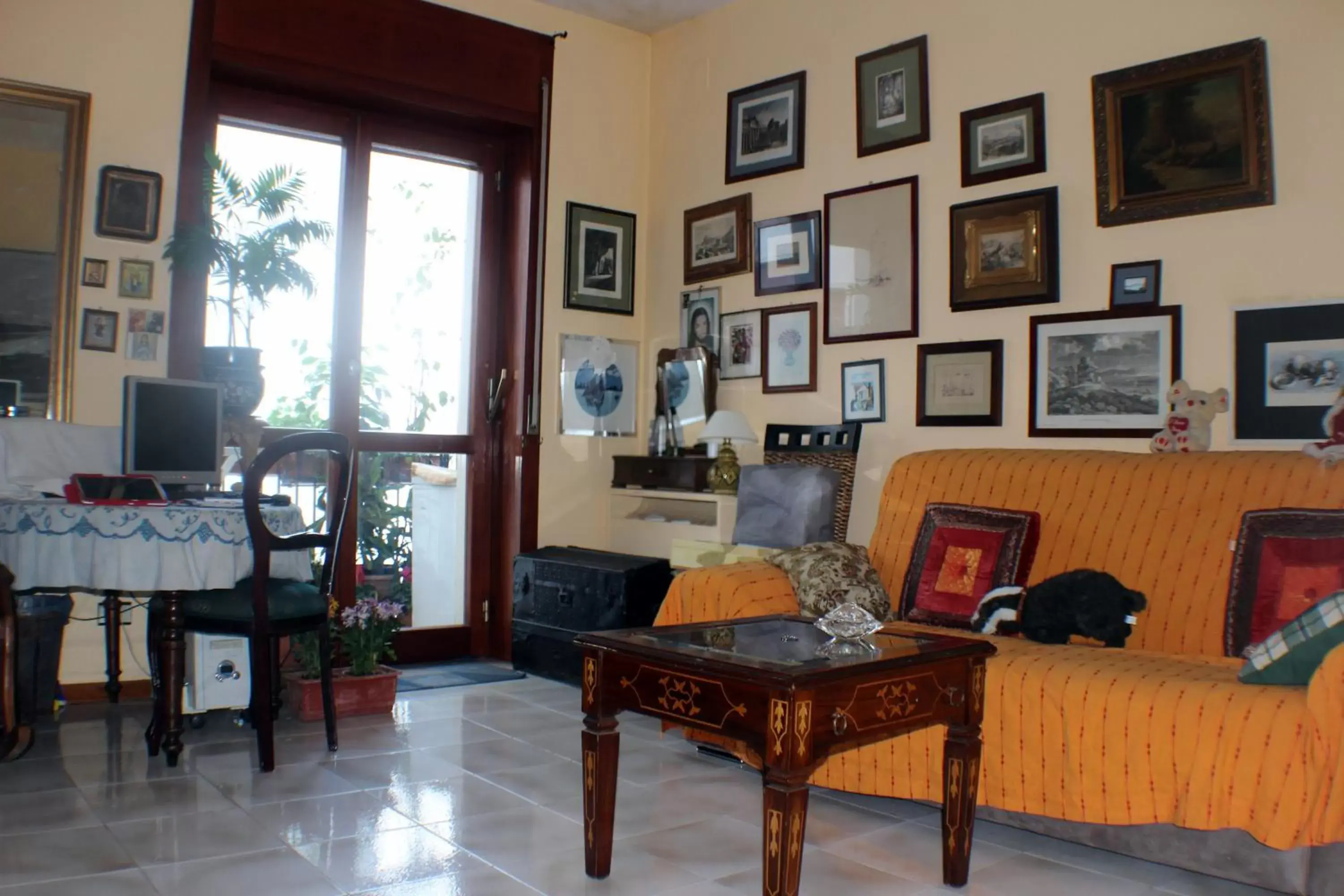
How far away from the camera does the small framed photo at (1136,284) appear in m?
3.40

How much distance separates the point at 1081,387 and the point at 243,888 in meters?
2.90

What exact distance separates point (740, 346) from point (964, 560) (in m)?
1.87

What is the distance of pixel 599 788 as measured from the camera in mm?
2330

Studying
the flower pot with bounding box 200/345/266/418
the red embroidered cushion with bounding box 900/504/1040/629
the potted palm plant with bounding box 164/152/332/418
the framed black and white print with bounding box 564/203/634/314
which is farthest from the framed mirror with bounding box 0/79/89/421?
the red embroidered cushion with bounding box 900/504/1040/629

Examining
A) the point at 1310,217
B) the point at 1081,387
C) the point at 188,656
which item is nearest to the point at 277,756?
the point at 188,656

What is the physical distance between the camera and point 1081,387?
3572 mm

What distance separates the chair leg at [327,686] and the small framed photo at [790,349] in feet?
7.16

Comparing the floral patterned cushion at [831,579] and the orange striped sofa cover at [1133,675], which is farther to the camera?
the floral patterned cushion at [831,579]

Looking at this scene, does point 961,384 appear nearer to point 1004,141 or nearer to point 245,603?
point 1004,141

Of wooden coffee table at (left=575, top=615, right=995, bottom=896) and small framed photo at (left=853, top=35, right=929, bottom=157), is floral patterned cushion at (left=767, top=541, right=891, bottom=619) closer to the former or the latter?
wooden coffee table at (left=575, top=615, right=995, bottom=896)

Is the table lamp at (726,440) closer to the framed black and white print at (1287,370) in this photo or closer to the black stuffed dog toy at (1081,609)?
the black stuffed dog toy at (1081,609)

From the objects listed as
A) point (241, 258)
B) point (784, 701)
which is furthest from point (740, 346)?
point (784, 701)

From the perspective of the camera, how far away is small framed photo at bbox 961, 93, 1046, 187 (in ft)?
12.2

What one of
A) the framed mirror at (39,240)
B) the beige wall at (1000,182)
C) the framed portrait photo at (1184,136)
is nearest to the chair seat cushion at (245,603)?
the framed mirror at (39,240)
